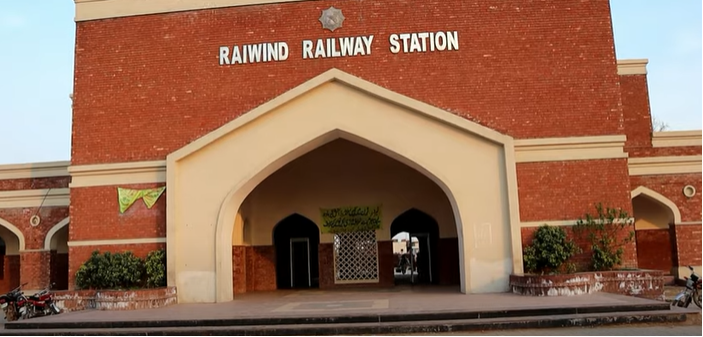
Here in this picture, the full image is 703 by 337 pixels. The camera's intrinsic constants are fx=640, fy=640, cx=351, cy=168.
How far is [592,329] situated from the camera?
7965mm

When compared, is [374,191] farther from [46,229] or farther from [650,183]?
[46,229]

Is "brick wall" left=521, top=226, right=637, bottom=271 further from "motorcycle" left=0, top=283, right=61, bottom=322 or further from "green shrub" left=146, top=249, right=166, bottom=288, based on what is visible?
"motorcycle" left=0, top=283, right=61, bottom=322

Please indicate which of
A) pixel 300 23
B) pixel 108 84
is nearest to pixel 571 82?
pixel 300 23

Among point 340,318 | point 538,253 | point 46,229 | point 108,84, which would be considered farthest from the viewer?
point 46,229

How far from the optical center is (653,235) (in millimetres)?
15297

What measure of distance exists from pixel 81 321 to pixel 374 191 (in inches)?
279

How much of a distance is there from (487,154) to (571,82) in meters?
2.09

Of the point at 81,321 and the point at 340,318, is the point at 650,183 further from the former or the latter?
the point at 81,321

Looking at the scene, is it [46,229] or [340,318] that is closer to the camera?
[340,318]

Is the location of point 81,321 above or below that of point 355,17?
below

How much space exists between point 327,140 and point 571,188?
4615 millimetres

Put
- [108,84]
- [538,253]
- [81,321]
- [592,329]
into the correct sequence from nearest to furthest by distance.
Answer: [592,329] < [81,321] < [538,253] < [108,84]

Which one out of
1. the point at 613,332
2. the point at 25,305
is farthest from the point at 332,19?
the point at 613,332

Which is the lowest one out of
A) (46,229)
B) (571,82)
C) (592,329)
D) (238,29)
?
(592,329)
